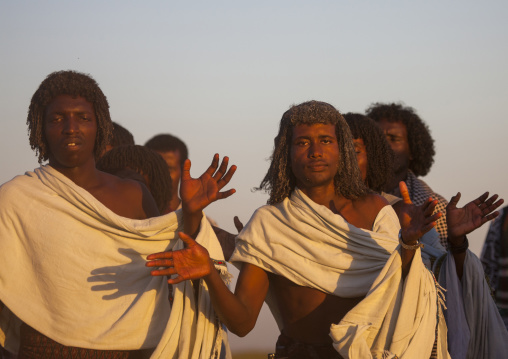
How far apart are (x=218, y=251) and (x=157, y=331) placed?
0.75 meters

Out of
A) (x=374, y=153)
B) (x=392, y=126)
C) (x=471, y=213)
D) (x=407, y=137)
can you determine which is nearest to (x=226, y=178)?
(x=471, y=213)

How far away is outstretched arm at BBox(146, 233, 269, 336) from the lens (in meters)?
6.07

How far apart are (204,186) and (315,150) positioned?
0.92 meters

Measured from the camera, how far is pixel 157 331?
6.95 meters

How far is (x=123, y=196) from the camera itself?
730 centimetres

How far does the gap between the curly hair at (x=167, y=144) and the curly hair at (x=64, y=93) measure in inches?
210

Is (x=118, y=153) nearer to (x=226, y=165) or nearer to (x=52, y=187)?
(x=52, y=187)

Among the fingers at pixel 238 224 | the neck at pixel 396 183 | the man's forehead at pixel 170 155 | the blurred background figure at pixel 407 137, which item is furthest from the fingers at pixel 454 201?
the man's forehead at pixel 170 155

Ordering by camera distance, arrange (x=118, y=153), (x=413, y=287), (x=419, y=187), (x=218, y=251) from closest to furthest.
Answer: (x=413, y=287) → (x=218, y=251) → (x=118, y=153) → (x=419, y=187)

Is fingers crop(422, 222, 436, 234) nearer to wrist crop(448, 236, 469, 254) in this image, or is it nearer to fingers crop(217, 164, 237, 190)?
wrist crop(448, 236, 469, 254)

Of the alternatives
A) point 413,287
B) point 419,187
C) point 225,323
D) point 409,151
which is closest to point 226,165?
point 225,323

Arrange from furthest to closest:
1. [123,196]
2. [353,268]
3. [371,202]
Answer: [123,196]
[371,202]
[353,268]

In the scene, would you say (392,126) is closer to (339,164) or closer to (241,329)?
(339,164)

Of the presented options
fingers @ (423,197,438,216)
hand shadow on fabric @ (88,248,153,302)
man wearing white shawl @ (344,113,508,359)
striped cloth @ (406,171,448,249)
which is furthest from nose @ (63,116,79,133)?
striped cloth @ (406,171,448,249)
